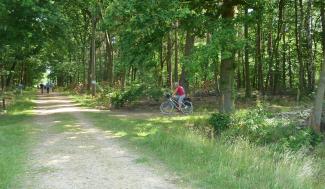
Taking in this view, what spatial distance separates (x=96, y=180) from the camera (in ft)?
28.3

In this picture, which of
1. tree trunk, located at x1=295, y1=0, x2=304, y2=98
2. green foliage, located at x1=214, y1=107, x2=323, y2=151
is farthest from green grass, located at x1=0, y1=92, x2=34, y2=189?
tree trunk, located at x1=295, y1=0, x2=304, y2=98

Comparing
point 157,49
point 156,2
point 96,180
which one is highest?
point 156,2

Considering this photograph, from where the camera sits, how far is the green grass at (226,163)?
328 inches

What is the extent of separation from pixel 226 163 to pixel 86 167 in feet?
9.65

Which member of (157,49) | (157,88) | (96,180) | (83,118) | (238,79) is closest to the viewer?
(96,180)

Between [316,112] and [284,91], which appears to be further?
[284,91]

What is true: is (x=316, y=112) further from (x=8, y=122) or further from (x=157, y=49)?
(x=8, y=122)

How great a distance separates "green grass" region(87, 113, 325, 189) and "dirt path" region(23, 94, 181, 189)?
1.88 feet

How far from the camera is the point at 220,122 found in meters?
16.4

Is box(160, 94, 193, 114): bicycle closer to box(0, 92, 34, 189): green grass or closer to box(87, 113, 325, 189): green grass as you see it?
box(0, 92, 34, 189): green grass

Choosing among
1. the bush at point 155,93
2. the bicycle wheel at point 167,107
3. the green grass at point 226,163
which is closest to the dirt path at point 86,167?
the green grass at point 226,163

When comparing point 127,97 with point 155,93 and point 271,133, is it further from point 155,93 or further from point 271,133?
point 271,133

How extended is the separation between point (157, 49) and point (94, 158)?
8894mm

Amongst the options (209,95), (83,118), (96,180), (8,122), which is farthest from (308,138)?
(209,95)
